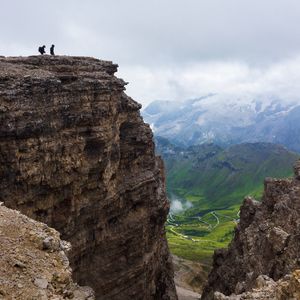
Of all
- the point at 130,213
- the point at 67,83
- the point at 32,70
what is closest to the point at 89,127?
the point at 67,83

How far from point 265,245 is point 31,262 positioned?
4317cm

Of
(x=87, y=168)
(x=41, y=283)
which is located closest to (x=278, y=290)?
(x=41, y=283)

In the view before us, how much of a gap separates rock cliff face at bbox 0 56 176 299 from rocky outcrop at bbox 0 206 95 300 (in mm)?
27433

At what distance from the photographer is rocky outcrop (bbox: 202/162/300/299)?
6000 cm

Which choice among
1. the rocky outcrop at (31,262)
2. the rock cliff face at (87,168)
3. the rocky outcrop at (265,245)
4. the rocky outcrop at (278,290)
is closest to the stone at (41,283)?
the rocky outcrop at (31,262)

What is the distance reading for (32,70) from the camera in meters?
71.9

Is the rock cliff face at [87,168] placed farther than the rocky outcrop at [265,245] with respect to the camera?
Yes

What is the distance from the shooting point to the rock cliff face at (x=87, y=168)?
2581 inches

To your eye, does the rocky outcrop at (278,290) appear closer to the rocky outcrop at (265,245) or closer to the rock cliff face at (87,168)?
the rocky outcrop at (265,245)

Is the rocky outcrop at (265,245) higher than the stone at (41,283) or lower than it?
lower

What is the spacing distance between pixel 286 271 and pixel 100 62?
53374mm

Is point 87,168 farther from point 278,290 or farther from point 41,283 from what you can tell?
point 278,290

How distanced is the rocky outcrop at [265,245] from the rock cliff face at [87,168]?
16815mm

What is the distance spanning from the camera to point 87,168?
77.9m
